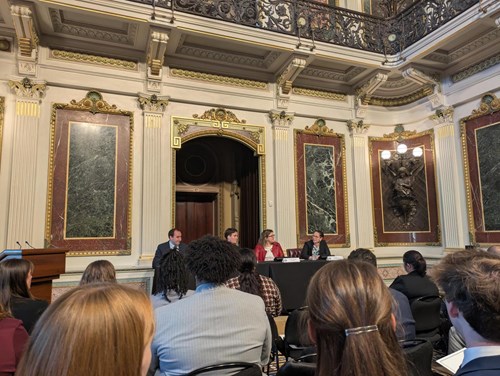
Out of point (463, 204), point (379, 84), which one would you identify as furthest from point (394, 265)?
point (379, 84)

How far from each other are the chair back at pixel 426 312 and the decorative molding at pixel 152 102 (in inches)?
216

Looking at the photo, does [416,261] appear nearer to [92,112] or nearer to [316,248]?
[316,248]

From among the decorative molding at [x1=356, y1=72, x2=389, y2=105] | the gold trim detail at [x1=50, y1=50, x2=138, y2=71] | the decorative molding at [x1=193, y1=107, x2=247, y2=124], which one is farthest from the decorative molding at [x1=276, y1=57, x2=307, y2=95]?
the gold trim detail at [x1=50, y1=50, x2=138, y2=71]

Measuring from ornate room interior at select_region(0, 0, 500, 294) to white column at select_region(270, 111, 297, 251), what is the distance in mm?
29

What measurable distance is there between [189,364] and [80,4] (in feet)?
19.5

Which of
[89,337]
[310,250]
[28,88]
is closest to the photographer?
[89,337]

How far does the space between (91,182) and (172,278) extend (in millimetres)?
4423

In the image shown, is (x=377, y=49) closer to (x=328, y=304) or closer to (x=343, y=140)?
(x=343, y=140)

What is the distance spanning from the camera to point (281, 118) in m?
8.14

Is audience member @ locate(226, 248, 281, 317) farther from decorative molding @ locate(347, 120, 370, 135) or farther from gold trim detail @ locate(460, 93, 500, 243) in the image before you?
decorative molding @ locate(347, 120, 370, 135)

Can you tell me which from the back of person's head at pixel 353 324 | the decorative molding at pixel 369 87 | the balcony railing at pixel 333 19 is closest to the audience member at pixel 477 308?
the back of person's head at pixel 353 324

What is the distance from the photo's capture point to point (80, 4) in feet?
19.4

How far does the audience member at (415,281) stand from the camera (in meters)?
3.55

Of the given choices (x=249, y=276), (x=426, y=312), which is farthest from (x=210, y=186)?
(x=426, y=312)
